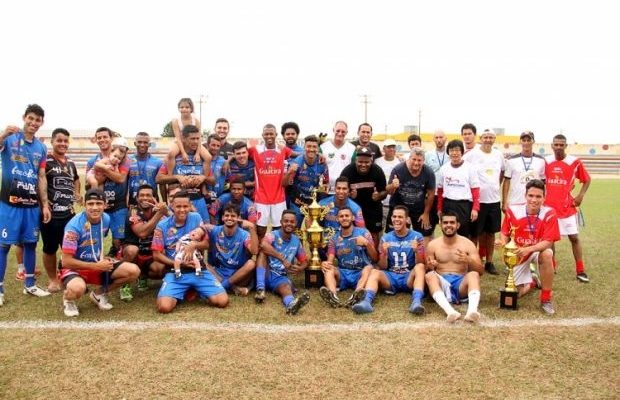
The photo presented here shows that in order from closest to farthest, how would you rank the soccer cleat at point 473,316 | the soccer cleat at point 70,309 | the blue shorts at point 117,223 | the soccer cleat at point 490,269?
the soccer cleat at point 473,316 → the soccer cleat at point 70,309 → the blue shorts at point 117,223 → the soccer cleat at point 490,269

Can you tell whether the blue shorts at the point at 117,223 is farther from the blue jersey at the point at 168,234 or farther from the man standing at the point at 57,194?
the blue jersey at the point at 168,234

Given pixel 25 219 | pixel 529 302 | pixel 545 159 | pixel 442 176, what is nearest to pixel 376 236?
pixel 442 176

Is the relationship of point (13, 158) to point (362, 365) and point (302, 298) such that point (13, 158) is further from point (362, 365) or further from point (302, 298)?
point (362, 365)

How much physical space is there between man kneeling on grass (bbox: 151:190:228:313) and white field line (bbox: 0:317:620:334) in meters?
0.52

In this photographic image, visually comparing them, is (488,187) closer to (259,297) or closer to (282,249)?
(282,249)

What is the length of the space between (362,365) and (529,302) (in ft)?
9.10

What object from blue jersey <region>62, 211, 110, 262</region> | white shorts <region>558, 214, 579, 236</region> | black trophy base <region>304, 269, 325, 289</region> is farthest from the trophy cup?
blue jersey <region>62, 211, 110, 262</region>

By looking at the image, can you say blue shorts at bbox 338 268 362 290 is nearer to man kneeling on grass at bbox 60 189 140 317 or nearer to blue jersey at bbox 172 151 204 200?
blue jersey at bbox 172 151 204 200

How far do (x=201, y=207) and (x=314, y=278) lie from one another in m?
1.81

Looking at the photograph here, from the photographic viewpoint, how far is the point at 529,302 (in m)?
5.82

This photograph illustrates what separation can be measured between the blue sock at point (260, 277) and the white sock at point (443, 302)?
1.95 meters

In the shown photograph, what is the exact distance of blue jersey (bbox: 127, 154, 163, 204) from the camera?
6953 millimetres

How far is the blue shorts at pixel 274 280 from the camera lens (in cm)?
608

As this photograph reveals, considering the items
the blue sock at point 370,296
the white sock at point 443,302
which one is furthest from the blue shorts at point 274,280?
the white sock at point 443,302
